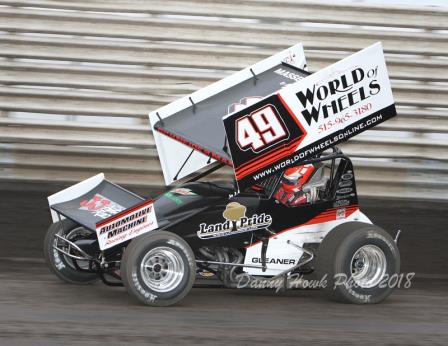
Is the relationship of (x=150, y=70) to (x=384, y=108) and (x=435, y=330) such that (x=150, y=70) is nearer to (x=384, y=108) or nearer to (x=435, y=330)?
(x=384, y=108)

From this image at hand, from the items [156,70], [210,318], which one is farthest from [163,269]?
[156,70]

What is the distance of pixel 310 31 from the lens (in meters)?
9.92

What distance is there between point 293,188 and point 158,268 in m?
1.46

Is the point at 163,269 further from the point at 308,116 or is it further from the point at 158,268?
the point at 308,116

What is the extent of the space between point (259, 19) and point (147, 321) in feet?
15.4

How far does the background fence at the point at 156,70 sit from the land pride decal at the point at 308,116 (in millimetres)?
2640

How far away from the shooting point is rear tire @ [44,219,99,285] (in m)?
8.00

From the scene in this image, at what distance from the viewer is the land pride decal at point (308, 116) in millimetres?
6910

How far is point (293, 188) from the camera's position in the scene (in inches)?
300

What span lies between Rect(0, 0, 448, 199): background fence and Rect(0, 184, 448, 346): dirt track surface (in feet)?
1.72

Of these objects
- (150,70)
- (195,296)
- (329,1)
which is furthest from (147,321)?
(329,1)

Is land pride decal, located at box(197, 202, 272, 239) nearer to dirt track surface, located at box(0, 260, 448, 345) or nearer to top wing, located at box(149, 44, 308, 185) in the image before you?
top wing, located at box(149, 44, 308, 185)

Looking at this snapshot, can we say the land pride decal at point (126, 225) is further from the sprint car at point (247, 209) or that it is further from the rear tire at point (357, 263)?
the rear tire at point (357, 263)

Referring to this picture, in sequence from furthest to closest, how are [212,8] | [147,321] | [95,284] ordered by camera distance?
[212,8] → [95,284] → [147,321]
